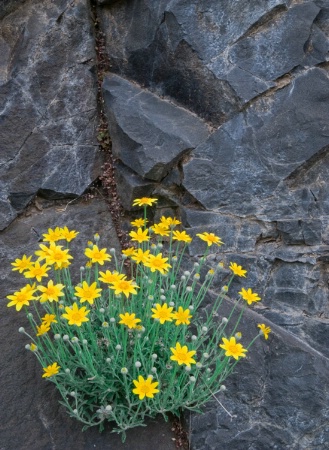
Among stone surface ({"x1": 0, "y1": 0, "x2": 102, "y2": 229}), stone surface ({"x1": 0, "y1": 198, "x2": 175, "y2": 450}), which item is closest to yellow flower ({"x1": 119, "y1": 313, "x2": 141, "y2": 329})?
stone surface ({"x1": 0, "y1": 198, "x2": 175, "y2": 450})

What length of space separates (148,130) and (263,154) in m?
0.75

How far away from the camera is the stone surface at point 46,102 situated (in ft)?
13.0

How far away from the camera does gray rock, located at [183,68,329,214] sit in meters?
3.81

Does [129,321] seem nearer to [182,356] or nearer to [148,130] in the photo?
[182,356]

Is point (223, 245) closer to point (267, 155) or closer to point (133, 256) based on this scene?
point (267, 155)

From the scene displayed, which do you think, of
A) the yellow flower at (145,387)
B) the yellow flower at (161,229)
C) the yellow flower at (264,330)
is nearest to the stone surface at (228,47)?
the yellow flower at (161,229)

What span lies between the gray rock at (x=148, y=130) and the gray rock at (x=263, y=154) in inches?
6.5

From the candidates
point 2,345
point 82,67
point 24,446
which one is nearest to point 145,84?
point 82,67

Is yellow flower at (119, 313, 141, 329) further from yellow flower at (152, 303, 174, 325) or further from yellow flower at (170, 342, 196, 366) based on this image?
yellow flower at (170, 342, 196, 366)

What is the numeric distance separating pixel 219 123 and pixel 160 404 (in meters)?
1.84

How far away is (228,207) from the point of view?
382 centimetres

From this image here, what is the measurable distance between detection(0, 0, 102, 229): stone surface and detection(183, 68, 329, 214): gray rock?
86cm

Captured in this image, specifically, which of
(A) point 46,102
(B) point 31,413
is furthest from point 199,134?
(B) point 31,413

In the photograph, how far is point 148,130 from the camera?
3879mm
